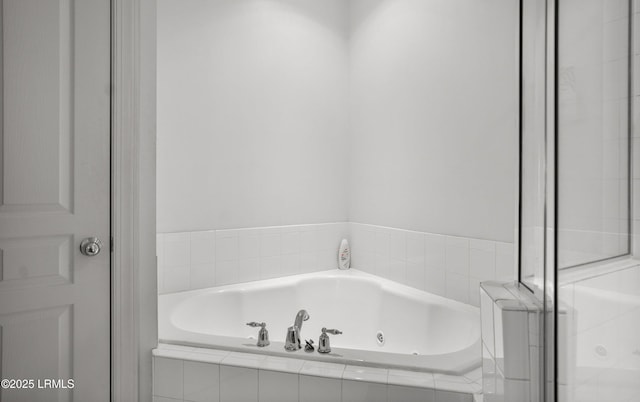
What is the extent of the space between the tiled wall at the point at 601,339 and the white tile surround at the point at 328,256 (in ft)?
3.90

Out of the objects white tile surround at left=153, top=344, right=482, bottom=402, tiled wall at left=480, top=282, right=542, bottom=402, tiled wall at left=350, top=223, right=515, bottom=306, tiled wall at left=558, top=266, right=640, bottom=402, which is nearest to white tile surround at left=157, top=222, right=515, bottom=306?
tiled wall at left=350, top=223, right=515, bottom=306

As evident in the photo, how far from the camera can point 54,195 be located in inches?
46.9

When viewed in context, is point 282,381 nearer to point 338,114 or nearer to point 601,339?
point 601,339

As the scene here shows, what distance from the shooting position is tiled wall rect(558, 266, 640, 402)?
0.32 meters

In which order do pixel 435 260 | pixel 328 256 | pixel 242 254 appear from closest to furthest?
pixel 435 260 < pixel 242 254 < pixel 328 256

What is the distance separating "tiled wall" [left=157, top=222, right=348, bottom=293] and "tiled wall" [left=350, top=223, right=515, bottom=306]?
0.26 m

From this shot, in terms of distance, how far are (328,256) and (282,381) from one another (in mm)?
1261

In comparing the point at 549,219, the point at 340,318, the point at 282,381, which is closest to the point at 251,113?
the point at 340,318

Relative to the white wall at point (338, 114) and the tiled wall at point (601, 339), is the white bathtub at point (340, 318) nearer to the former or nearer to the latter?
the white wall at point (338, 114)

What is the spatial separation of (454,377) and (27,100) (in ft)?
5.40

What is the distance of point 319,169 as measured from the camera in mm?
2377

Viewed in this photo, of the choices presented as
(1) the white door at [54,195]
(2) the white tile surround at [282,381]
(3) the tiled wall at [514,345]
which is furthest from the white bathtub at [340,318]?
(3) the tiled wall at [514,345]

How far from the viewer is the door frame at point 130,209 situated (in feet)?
4.18

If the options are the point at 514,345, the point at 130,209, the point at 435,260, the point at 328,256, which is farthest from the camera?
the point at 328,256
